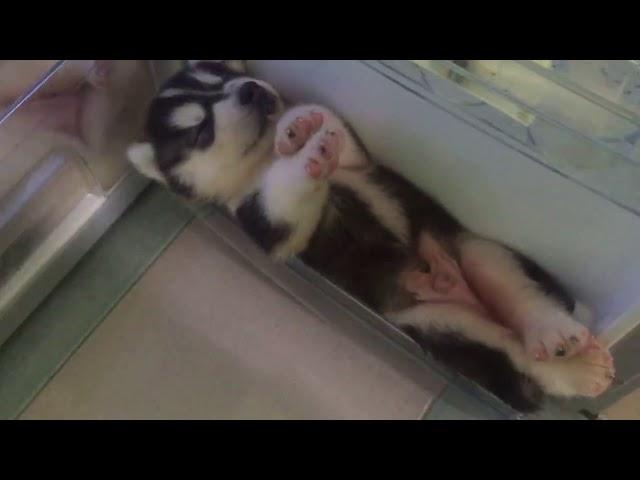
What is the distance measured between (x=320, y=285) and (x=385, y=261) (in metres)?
0.22

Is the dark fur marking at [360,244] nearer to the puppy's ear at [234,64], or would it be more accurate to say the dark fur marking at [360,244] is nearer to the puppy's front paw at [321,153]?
the puppy's front paw at [321,153]

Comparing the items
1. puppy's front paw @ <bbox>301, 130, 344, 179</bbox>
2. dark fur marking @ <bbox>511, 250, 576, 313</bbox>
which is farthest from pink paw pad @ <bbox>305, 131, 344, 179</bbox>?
dark fur marking @ <bbox>511, 250, 576, 313</bbox>

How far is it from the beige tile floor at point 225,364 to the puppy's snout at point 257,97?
0.38 m

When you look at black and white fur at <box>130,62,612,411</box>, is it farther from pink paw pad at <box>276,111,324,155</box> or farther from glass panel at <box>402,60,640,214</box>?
glass panel at <box>402,60,640,214</box>

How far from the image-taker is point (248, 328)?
132cm

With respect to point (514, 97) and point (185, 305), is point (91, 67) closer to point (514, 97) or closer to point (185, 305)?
point (185, 305)

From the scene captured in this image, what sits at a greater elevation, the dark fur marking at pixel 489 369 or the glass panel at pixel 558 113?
the glass panel at pixel 558 113

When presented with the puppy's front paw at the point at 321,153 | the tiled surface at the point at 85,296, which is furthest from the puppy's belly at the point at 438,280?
the tiled surface at the point at 85,296

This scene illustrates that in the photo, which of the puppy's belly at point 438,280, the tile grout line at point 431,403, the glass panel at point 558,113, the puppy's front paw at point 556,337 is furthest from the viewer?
the tile grout line at point 431,403

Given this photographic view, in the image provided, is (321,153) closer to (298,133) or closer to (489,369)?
(298,133)

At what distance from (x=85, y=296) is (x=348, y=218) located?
57 cm

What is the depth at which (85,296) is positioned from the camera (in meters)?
1.34

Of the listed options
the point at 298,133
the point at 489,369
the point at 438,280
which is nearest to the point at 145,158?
the point at 298,133

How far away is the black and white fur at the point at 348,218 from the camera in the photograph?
1.05 m
